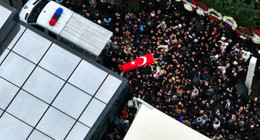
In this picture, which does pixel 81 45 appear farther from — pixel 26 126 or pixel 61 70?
pixel 26 126

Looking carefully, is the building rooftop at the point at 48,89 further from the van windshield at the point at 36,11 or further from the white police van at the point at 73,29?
the van windshield at the point at 36,11

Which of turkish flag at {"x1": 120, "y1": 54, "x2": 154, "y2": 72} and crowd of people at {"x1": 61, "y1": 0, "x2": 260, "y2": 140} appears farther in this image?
turkish flag at {"x1": 120, "y1": 54, "x2": 154, "y2": 72}

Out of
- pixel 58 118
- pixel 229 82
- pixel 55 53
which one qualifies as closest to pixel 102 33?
pixel 55 53

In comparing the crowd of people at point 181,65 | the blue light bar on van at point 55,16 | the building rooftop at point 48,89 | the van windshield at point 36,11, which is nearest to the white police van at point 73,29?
the van windshield at point 36,11

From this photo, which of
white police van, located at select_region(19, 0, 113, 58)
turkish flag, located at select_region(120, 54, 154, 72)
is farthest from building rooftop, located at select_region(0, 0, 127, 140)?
turkish flag, located at select_region(120, 54, 154, 72)

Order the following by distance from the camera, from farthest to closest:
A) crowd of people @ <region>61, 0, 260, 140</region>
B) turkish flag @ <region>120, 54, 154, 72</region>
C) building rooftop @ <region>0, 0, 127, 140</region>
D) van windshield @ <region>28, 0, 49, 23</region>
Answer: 1. van windshield @ <region>28, 0, 49, 23</region>
2. turkish flag @ <region>120, 54, 154, 72</region>
3. crowd of people @ <region>61, 0, 260, 140</region>
4. building rooftop @ <region>0, 0, 127, 140</region>

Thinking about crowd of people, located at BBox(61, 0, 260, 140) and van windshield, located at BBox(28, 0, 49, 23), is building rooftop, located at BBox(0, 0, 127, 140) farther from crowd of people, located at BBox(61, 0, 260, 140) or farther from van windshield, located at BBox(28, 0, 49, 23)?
van windshield, located at BBox(28, 0, 49, 23)

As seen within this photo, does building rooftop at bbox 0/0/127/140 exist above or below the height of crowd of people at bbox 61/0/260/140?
below

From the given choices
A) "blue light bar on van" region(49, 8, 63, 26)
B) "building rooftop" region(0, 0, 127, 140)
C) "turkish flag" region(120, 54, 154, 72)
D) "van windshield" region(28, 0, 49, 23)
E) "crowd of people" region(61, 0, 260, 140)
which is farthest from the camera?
"van windshield" region(28, 0, 49, 23)
